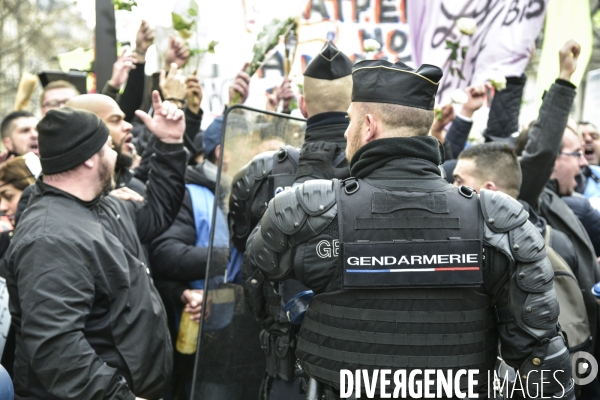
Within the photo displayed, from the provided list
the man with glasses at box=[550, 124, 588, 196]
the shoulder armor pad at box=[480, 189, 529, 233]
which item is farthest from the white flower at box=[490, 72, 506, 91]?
the shoulder armor pad at box=[480, 189, 529, 233]

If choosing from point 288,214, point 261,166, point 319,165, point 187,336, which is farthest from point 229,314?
point 288,214

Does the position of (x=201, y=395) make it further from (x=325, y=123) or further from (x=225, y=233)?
(x=325, y=123)

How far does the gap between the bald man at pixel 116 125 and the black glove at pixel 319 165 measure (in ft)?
4.45

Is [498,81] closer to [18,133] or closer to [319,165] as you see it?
Result: [319,165]

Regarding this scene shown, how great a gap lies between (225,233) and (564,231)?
79.1 inches

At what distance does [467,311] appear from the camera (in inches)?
99.0

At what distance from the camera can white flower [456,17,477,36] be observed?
544 centimetres

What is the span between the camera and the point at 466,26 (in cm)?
544

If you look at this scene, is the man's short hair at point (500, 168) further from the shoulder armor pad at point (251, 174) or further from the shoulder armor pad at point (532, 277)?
the shoulder armor pad at point (532, 277)

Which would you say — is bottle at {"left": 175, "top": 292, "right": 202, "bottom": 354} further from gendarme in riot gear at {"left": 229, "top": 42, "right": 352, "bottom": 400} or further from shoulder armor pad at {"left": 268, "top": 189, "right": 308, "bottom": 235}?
shoulder armor pad at {"left": 268, "top": 189, "right": 308, "bottom": 235}

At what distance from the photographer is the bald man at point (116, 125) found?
416cm

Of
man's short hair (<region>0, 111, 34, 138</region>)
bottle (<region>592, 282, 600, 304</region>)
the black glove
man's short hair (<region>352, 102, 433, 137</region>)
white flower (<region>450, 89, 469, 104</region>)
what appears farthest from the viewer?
man's short hair (<region>0, 111, 34, 138</region>)

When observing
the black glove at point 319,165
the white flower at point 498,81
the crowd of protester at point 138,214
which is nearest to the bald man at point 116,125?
the crowd of protester at point 138,214

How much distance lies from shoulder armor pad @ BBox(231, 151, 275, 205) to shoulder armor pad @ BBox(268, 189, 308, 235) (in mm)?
997
